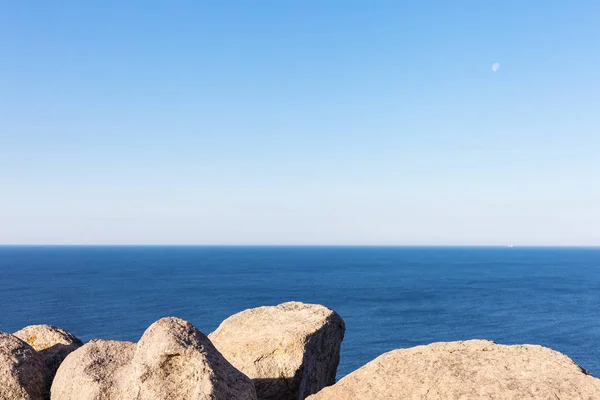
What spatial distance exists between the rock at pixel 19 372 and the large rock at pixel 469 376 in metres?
5.23

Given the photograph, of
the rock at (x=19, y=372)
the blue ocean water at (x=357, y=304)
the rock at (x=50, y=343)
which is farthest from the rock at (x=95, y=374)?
the blue ocean water at (x=357, y=304)

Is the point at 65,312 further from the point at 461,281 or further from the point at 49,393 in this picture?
the point at 461,281

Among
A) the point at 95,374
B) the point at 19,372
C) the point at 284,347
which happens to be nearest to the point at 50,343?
the point at 19,372

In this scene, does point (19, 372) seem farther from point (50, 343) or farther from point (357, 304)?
point (357, 304)

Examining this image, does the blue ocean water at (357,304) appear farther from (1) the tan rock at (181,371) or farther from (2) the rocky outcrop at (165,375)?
(1) the tan rock at (181,371)

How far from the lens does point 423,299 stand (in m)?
124

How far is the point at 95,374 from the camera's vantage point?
8.84 metres

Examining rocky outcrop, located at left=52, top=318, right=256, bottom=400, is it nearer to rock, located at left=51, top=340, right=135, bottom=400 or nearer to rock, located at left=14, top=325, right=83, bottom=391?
rock, located at left=51, top=340, right=135, bottom=400

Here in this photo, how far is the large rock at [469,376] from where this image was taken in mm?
7820

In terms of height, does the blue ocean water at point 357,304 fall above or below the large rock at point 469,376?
below

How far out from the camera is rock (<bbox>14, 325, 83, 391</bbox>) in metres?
10.5

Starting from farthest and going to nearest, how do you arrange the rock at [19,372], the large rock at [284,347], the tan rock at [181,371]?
the large rock at [284,347] < the rock at [19,372] < the tan rock at [181,371]

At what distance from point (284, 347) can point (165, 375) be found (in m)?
4.36

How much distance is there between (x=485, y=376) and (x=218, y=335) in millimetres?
7678
